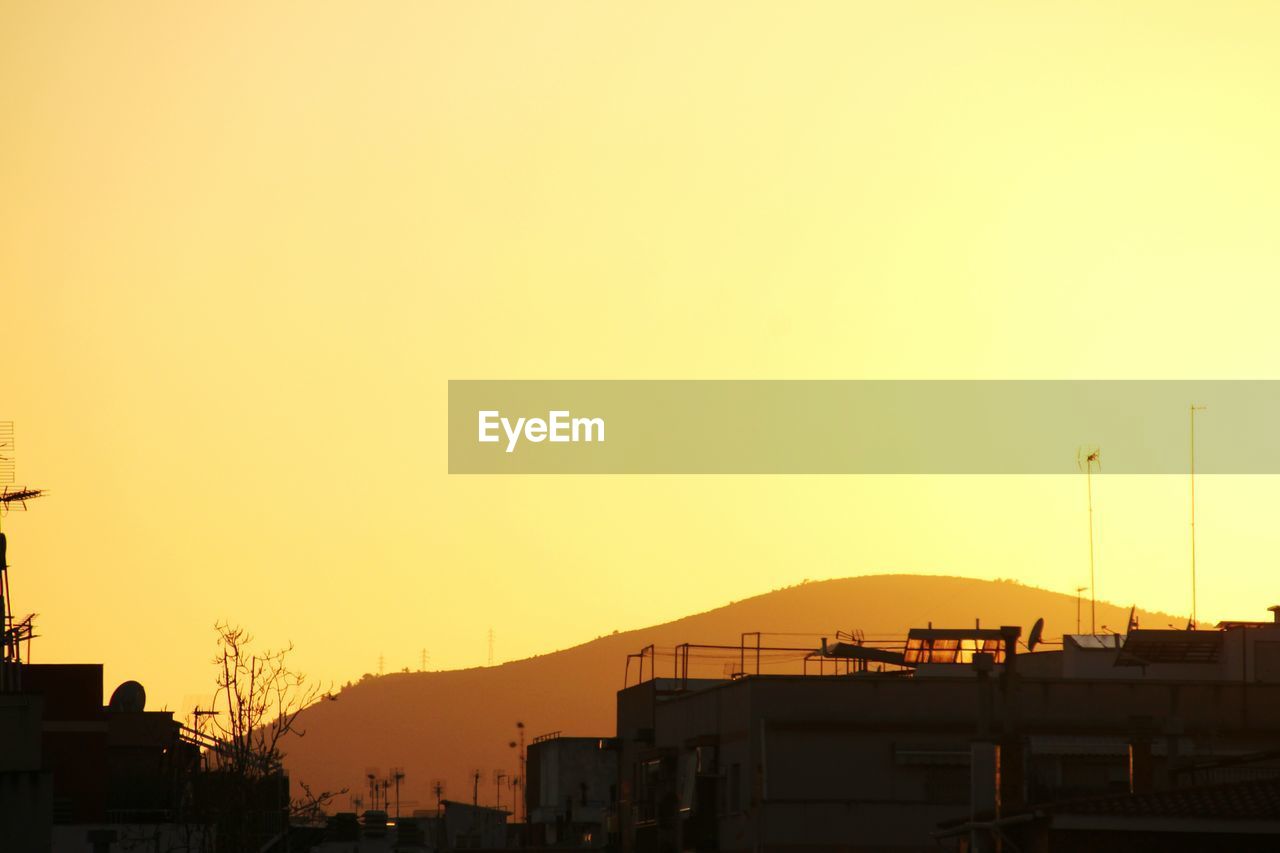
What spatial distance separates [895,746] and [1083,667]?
863cm

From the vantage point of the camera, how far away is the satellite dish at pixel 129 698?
92688 mm

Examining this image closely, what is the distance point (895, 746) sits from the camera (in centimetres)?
6291

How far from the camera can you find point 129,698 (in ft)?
306

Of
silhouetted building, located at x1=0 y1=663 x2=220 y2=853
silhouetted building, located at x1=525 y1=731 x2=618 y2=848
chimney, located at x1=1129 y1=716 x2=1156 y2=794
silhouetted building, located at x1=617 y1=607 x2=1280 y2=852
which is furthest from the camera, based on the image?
silhouetted building, located at x1=525 y1=731 x2=618 y2=848

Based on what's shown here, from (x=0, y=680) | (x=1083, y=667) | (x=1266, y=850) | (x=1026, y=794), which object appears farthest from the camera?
(x=1083, y=667)

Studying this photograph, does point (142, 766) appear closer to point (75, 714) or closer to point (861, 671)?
point (75, 714)

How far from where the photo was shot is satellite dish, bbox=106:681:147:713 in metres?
92.7

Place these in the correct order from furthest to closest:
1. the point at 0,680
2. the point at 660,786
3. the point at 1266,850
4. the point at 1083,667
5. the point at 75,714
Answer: the point at 75,714 → the point at 660,786 → the point at 1083,667 → the point at 0,680 → the point at 1266,850

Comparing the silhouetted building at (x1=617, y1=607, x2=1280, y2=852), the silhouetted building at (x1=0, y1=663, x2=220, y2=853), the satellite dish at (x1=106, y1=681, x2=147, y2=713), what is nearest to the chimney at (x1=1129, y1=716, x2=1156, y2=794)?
the silhouetted building at (x1=617, y1=607, x2=1280, y2=852)

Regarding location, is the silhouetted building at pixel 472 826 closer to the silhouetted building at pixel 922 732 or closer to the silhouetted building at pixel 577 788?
the silhouetted building at pixel 577 788

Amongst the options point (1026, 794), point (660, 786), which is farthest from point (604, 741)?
point (1026, 794)

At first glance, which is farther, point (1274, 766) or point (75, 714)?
point (75, 714)

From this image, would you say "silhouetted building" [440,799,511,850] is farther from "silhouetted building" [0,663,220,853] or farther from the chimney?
the chimney

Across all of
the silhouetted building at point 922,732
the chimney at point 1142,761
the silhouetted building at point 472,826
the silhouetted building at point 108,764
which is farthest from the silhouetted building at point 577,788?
the chimney at point 1142,761
